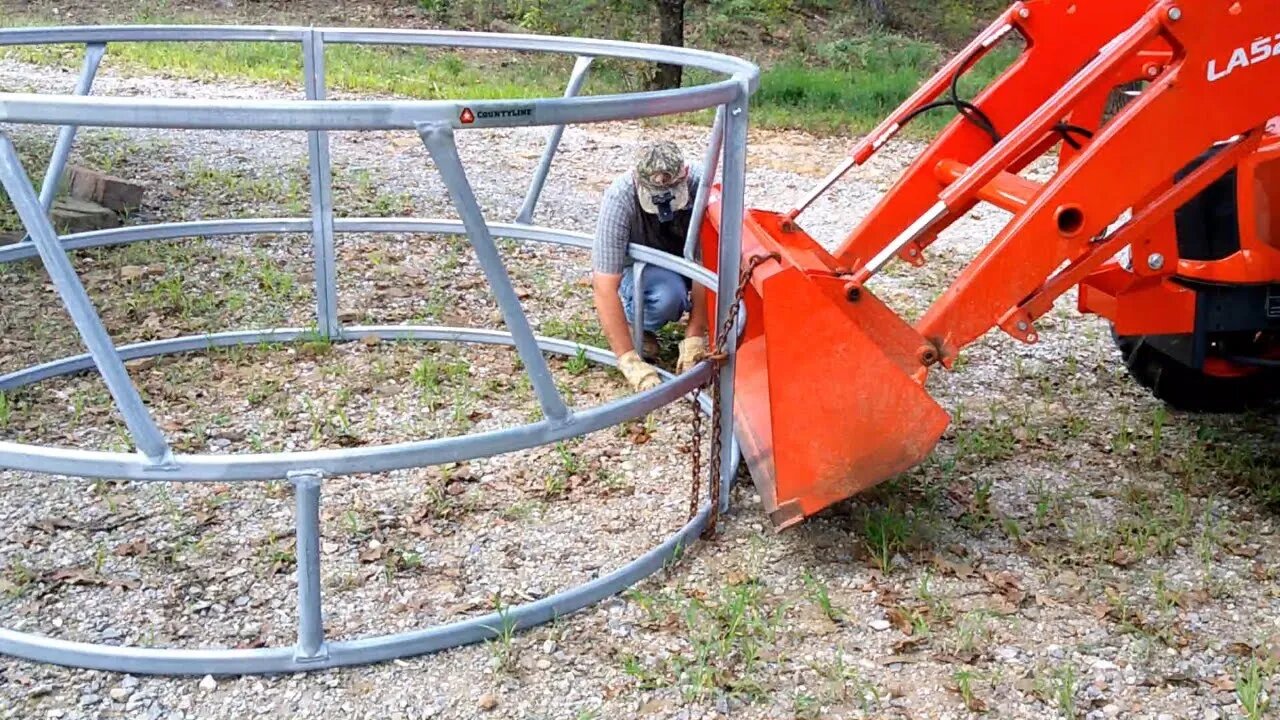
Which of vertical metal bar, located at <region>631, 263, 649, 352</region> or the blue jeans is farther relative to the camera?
the blue jeans

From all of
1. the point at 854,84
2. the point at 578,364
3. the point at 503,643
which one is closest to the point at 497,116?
the point at 503,643

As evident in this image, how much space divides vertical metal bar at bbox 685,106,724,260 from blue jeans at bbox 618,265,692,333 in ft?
2.49

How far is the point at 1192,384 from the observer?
4984 millimetres

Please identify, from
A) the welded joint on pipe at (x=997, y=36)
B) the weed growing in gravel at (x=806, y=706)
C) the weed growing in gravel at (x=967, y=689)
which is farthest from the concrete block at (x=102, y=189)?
the weed growing in gravel at (x=967, y=689)

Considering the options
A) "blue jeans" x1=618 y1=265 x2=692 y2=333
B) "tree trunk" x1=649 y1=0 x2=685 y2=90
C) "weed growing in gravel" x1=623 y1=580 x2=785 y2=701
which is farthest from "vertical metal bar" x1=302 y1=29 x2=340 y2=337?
"tree trunk" x1=649 y1=0 x2=685 y2=90

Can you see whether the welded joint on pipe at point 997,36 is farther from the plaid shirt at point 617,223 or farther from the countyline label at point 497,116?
the countyline label at point 497,116

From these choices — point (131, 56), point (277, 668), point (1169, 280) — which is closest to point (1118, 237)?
point (1169, 280)

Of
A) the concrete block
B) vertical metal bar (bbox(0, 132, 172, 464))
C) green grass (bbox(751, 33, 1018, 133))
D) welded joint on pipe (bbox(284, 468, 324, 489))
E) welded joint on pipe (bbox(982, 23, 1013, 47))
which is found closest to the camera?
vertical metal bar (bbox(0, 132, 172, 464))

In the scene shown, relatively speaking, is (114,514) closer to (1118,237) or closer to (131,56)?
(1118,237)

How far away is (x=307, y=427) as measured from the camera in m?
4.92

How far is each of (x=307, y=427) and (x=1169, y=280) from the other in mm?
3113

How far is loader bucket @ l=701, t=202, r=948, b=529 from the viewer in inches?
145

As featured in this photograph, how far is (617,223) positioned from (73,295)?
2477 mm

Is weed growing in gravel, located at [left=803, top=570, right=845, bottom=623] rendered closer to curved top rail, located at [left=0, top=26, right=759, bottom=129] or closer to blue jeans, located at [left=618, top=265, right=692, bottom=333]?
curved top rail, located at [left=0, top=26, right=759, bottom=129]
